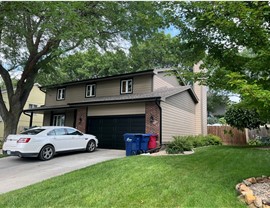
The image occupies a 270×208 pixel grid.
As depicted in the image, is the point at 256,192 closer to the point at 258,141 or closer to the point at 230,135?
the point at 230,135

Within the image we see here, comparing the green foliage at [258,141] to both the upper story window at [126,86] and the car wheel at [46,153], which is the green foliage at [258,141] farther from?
the car wheel at [46,153]

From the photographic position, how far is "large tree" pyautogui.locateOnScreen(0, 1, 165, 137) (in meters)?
9.48

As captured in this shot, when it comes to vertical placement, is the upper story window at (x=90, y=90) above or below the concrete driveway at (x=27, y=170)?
above

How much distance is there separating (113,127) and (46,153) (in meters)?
5.07

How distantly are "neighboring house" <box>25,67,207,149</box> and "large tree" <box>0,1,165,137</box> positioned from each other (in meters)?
3.12

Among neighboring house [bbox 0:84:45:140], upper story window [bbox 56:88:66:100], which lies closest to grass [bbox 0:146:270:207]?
upper story window [bbox 56:88:66:100]

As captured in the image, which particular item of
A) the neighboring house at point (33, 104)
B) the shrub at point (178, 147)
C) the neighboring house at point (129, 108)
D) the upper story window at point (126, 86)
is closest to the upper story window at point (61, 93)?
the neighboring house at point (129, 108)

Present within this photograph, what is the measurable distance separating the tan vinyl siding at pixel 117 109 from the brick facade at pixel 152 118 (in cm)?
45

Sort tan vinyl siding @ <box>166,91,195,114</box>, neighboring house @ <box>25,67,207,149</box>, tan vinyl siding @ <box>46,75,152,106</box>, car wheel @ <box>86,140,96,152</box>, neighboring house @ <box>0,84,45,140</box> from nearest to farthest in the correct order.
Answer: car wheel @ <box>86,140,96,152</box>, neighboring house @ <box>25,67,207,149</box>, tan vinyl siding @ <box>166,91,195,114</box>, tan vinyl siding @ <box>46,75,152,106</box>, neighboring house @ <box>0,84,45,140</box>

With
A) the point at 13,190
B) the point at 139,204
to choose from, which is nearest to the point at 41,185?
the point at 13,190

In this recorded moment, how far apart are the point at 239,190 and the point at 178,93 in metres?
11.5

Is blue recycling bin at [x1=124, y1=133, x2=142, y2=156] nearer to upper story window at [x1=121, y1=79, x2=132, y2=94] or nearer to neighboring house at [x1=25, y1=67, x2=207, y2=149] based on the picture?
neighboring house at [x1=25, y1=67, x2=207, y2=149]

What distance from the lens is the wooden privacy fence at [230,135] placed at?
61.0 ft

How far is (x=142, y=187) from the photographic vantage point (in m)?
5.46
